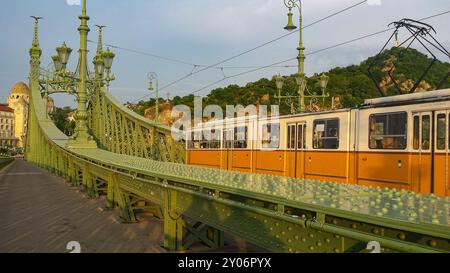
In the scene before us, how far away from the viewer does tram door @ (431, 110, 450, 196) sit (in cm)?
860

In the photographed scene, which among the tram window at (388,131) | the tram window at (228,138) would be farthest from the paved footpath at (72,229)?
the tram window at (228,138)

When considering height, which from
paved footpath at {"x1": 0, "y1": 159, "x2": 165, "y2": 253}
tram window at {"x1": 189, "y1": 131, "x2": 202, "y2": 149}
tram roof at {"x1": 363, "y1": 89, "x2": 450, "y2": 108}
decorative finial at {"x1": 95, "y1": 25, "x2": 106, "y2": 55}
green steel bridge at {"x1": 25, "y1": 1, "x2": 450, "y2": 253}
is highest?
decorative finial at {"x1": 95, "y1": 25, "x2": 106, "y2": 55}

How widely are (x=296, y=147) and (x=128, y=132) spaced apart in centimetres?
1331

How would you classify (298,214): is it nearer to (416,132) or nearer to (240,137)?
(416,132)

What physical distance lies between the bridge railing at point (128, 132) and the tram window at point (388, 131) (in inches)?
484

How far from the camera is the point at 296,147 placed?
13.6 m

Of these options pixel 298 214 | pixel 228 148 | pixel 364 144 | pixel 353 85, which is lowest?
pixel 298 214

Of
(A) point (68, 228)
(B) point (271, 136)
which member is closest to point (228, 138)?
(B) point (271, 136)

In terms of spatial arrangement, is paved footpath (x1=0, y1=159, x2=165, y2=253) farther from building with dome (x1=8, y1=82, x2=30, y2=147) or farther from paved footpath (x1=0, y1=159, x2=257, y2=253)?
building with dome (x1=8, y1=82, x2=30, y2=147)

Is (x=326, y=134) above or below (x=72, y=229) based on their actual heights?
above

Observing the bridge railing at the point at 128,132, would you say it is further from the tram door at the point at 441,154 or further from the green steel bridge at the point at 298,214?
the tram door at the point at 441,154

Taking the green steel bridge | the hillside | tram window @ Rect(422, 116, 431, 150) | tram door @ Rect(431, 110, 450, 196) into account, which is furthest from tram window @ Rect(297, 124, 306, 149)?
the hillside

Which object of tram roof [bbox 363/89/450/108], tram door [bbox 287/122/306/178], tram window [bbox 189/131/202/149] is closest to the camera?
tram roof [bbox 363/89/450/108]
